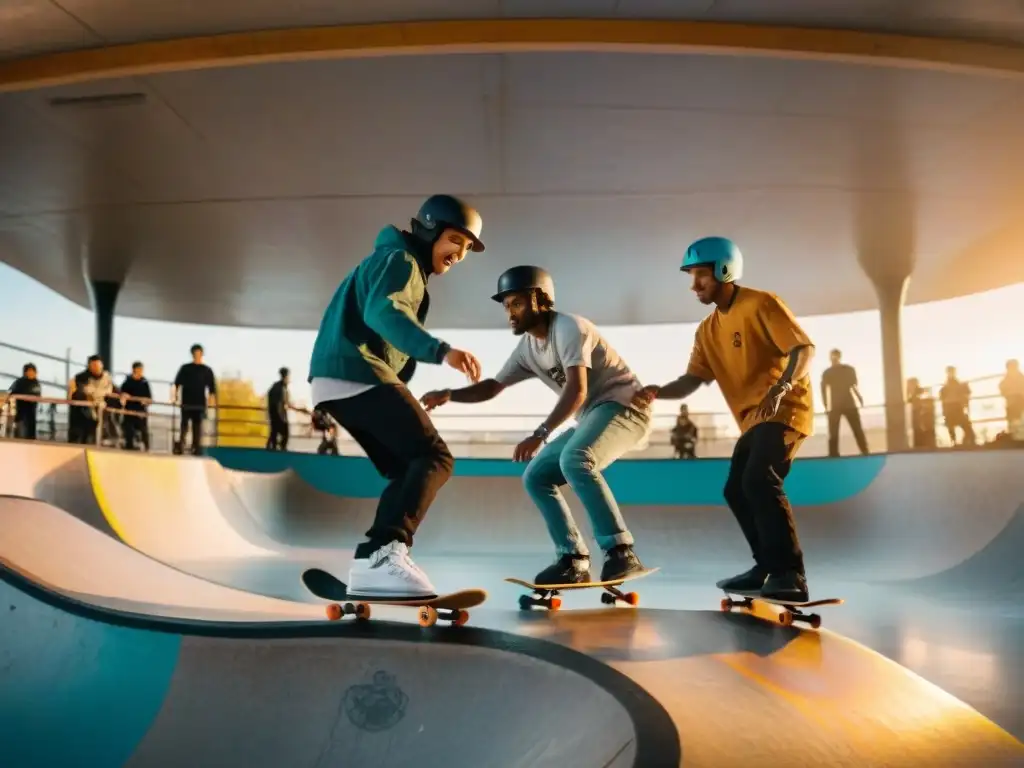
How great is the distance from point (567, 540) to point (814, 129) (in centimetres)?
658

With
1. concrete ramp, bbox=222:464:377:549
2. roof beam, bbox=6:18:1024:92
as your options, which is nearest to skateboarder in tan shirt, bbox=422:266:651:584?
roof beam, bbox=6:18:1024:92

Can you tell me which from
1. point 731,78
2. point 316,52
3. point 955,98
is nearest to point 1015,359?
point 955,98

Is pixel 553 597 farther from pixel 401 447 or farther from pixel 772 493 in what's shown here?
pixel 401 447

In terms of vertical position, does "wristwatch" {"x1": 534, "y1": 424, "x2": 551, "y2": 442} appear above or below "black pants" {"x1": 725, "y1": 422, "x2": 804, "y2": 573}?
above

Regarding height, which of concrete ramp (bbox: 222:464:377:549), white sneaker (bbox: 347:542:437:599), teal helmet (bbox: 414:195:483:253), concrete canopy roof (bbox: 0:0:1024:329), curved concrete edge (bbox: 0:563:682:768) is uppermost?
concrete canopy roof (bbox: 0:0:1024:329)

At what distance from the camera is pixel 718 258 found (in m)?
3.69

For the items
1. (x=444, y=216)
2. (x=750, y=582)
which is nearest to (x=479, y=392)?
(x=444, y=216)

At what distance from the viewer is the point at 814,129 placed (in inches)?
334

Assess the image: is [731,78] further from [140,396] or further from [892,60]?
[140,396]

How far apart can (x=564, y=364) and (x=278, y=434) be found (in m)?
12.1

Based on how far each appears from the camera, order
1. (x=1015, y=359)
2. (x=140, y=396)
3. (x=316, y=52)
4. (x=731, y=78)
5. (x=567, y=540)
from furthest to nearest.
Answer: (x=140, y=396)
(x=1015, y=359)
(x=731, y=78)
(x=316, y=52)
(x=567, y=540)

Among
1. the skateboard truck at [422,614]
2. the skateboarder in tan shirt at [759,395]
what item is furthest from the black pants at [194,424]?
the skateboarder in tan shirt at [759,395]

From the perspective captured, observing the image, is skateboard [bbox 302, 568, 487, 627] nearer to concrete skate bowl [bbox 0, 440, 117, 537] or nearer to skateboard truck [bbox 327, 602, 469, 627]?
skateboard truck [bbox 327, 602, 469, 627]

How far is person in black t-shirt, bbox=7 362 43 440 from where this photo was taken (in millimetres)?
9844
